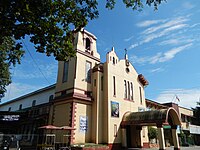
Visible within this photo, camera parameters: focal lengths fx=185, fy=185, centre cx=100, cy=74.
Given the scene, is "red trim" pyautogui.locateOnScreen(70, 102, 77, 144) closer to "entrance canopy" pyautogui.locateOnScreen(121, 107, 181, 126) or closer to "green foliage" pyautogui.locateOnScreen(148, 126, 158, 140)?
"entrance canopy" pyautogui.locateOnScreen(121, 107, 181, 126)

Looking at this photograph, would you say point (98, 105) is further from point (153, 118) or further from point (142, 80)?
point (142, 80)

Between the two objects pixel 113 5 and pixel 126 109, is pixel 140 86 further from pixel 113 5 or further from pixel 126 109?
pixel 113 5

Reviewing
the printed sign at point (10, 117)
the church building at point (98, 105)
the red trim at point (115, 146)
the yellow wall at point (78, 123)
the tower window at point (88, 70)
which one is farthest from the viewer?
the printed sign at point (10, 117)

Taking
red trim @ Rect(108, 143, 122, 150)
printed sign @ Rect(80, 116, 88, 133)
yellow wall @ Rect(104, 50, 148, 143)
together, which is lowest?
red trim @ Rect(108, 143, 122, 150)

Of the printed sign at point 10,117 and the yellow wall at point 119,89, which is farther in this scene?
the printed sign at point 10,117

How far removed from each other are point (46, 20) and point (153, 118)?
55.1ft

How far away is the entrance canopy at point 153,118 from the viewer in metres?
20.6

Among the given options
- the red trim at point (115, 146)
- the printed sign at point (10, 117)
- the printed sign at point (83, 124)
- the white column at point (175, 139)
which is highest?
the printed sign at point (10, 117)

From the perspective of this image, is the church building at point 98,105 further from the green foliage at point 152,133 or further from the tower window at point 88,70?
the green foliage at point 152,133

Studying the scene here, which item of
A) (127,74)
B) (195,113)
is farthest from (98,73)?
(195,113)

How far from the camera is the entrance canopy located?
20.6 metres

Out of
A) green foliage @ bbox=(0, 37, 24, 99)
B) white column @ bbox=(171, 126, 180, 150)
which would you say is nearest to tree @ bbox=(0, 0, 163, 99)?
green foliage @ bbox=(0, 37, 24, 99)

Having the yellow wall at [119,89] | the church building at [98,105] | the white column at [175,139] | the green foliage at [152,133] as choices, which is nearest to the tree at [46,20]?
the church building at [98,105]

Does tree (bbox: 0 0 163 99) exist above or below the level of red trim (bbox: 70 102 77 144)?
above
